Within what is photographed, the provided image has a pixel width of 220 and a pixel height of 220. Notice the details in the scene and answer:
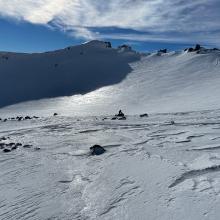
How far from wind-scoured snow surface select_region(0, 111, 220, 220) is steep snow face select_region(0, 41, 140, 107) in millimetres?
23331

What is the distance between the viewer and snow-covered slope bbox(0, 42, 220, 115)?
28.5 m

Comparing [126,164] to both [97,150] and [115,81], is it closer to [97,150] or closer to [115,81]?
[97,150]

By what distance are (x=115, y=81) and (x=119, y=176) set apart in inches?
1186

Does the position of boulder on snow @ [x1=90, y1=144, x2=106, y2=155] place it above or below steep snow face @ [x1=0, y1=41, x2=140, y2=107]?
below

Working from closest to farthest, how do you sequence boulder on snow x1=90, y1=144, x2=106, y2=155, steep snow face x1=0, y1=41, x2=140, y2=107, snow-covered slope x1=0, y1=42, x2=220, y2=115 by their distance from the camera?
boulder on snow x1=90, y1=144, x2=106, y2=155 → snow-covered slope x1=0, y1=42, x2=220, y2=115 → steep snow face x1=0, y1=41, x2=140, y2=107

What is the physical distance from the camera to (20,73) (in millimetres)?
43906

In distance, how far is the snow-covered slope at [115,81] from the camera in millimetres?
28531

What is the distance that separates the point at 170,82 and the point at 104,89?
6.38 metres

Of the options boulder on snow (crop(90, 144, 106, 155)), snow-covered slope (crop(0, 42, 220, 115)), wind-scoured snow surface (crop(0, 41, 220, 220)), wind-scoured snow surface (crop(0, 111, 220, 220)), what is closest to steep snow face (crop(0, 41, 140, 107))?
snow-covered slope (crop(0, 42, 220, 115))

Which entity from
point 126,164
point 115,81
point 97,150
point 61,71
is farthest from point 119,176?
point 61,71

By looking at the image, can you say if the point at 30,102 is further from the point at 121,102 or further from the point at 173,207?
the point at 173,207

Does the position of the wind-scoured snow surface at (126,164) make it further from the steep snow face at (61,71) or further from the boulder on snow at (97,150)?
the steep snow face at (61,71)

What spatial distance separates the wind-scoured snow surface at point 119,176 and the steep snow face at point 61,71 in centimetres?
2333

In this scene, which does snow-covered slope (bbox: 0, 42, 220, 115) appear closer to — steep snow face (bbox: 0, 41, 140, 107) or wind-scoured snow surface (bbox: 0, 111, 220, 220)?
steep snow face (bbox: 0, 41, 140, 107)
